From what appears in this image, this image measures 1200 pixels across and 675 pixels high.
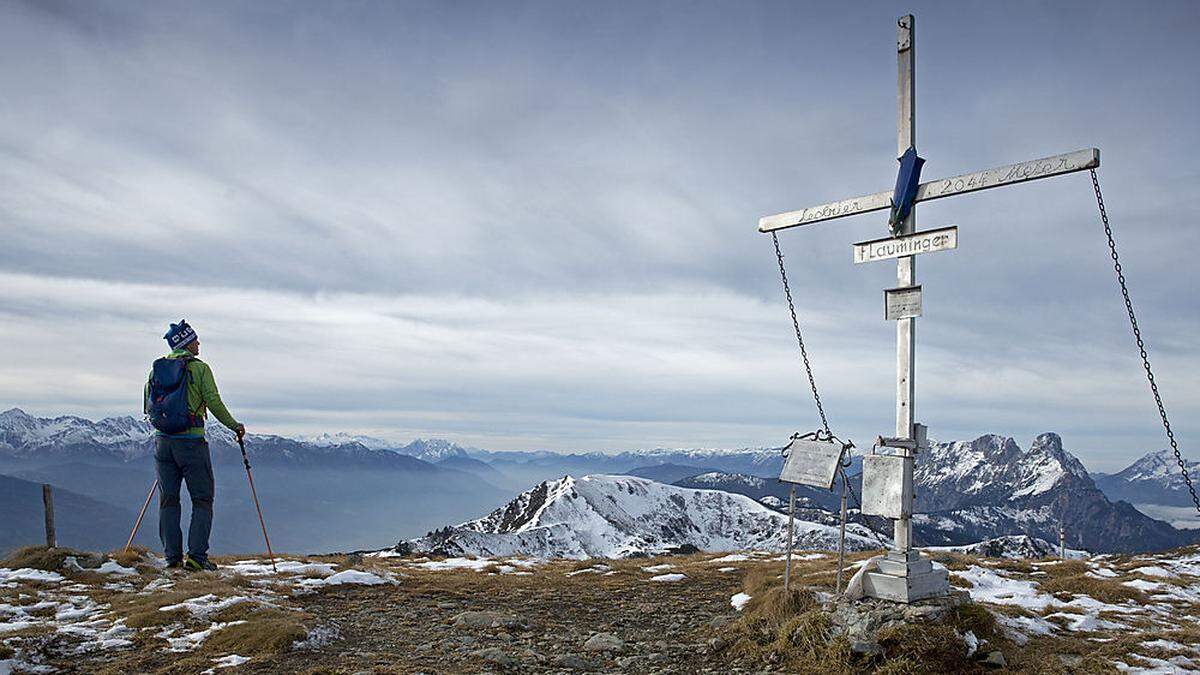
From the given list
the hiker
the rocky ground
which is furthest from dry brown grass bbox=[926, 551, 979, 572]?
the hiker

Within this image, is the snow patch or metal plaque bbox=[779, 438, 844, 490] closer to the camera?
metal plaque bbox=[779, 438, 844, 490]

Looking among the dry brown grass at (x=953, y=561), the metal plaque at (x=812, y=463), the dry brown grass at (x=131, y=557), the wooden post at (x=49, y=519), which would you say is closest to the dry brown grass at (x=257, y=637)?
the dry brown grass at (x=131, y=557)

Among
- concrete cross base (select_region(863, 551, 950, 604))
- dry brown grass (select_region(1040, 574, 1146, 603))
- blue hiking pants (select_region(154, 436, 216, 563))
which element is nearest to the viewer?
concrete cross base (select_region(863, 551, 950, 604))

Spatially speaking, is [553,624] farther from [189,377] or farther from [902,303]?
[189,377]

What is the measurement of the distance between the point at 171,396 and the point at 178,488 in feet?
7.79

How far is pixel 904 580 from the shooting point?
10688 mm

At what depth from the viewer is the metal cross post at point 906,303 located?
10812 millimetres

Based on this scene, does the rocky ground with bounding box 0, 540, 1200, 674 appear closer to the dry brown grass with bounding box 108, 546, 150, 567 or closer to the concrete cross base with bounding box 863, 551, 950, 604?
the dry brown grass with bounding box 108, 546, 150, 567

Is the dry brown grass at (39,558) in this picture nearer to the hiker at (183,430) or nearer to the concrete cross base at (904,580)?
the hiker at (183,430)

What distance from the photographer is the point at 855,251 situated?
41.1 feet

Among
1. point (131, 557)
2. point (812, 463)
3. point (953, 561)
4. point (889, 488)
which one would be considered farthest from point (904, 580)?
point (131, 557)

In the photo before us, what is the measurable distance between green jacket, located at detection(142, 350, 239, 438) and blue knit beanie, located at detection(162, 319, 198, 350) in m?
0.17

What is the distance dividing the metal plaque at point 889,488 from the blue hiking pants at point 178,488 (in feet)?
46.0

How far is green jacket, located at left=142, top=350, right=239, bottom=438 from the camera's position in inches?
630
